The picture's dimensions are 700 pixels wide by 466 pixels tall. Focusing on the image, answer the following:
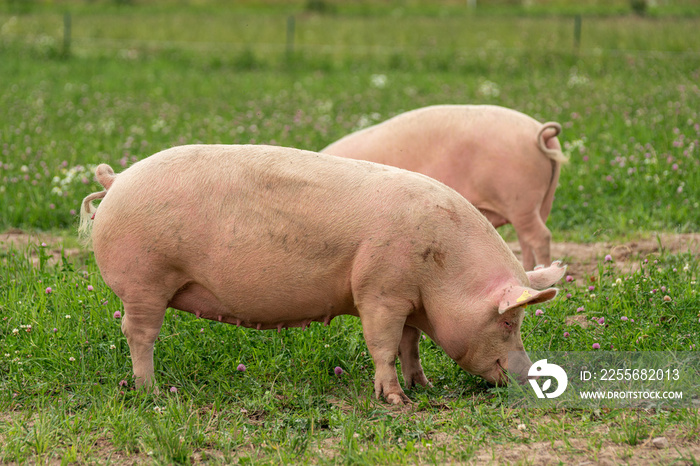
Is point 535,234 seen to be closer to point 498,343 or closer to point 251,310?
point 498,343

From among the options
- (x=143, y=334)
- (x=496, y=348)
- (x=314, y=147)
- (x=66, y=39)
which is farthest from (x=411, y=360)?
(x=66, y=39)

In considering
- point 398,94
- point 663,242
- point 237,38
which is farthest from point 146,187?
point 237,38

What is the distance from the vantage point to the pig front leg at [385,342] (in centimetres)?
353

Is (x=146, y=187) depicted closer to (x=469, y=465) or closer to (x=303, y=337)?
(x=303, y=337)

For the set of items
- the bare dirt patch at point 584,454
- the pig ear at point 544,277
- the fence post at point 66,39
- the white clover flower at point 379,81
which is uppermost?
the pig ear at point 544,277

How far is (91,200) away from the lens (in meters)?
4.02

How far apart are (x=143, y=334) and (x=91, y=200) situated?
0.77m

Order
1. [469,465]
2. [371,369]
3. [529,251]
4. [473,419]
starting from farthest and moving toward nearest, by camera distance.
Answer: [529,251] < [371,369] < [473,419] < [469,465]

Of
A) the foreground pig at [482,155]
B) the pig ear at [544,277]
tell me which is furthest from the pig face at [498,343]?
the foreground pig at [482,155]

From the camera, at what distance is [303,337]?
433 centimetres

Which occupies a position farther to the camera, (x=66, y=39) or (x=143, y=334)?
(x=66, y=39)

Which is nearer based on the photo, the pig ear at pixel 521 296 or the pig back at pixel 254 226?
the pig ear at pixel 521 296

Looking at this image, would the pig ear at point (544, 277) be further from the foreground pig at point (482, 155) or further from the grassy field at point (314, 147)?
the foreground pig at point (482, 155)

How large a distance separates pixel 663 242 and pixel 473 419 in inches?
122
